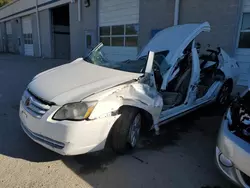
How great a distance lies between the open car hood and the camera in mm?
3516

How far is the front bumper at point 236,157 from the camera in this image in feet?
6.14

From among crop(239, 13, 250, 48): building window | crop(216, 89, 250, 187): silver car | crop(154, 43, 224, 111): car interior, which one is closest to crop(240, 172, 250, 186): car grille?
crop(216, 89, 250, 187): silver car

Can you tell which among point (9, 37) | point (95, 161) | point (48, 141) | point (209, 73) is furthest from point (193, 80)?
point (9, 37)

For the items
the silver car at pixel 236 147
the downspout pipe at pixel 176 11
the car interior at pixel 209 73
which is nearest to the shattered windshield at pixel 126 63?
the silver car at pixel 236 147

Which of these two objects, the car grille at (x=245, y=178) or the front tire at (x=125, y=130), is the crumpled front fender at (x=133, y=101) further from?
the car grille at (x=245, y=178)

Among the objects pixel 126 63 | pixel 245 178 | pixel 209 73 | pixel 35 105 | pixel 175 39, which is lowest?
pixel 245 178

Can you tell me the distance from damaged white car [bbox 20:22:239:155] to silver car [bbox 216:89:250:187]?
1014mm

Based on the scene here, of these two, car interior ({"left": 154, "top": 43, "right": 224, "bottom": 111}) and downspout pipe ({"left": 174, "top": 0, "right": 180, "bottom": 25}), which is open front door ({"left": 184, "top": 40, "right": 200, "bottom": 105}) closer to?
car interior ({"left": 154, "top": 43, "right": 224, "bottom": 111})

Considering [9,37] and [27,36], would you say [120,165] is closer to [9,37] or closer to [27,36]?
[27,36]

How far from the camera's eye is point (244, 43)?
6918mm

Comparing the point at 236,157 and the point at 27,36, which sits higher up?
the point at 27,36

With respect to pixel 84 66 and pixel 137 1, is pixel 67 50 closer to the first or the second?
pixel 137 1

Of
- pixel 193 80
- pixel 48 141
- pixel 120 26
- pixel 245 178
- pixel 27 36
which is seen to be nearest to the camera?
pixel 245 178

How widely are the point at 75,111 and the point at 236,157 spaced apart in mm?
1670
